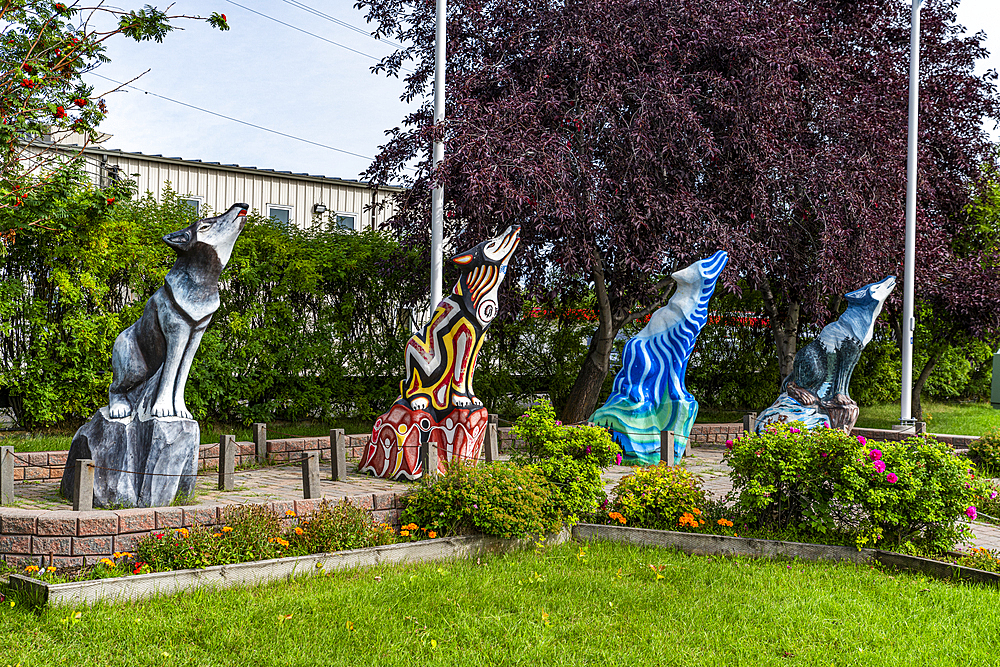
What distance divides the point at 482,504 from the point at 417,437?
2308 mm

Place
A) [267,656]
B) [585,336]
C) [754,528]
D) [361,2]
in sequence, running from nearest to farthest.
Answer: [267,656], [754,528], [361,2], [585,336]

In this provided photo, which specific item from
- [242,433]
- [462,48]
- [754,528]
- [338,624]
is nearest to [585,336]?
[462,48]

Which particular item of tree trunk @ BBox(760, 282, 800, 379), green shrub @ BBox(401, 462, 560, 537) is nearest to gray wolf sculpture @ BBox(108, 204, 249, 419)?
green shrub @ BBox(401, 462, 560, 537)

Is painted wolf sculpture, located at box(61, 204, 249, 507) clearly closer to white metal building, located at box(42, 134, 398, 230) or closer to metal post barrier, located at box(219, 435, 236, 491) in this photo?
metal post barrier, located at box(219, 435, 236, 491)

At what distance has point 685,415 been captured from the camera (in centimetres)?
1154

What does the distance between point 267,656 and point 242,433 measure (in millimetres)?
7822

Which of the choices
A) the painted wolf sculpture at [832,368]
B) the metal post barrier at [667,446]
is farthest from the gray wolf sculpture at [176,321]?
the painted wolf sculpture at [832,368]

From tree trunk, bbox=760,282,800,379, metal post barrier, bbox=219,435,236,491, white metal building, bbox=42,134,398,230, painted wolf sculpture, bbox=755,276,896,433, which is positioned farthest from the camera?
white metal building, bbox=42,134,398,230

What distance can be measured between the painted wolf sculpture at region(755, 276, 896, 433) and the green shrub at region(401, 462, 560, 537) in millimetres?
6805

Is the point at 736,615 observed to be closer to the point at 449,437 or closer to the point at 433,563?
the point at 433,563

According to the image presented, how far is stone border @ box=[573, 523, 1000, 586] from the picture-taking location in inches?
246

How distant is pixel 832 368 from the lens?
509 inches

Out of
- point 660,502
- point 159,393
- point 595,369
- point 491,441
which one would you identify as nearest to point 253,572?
point 159,393

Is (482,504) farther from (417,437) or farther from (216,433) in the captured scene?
(216,433)
